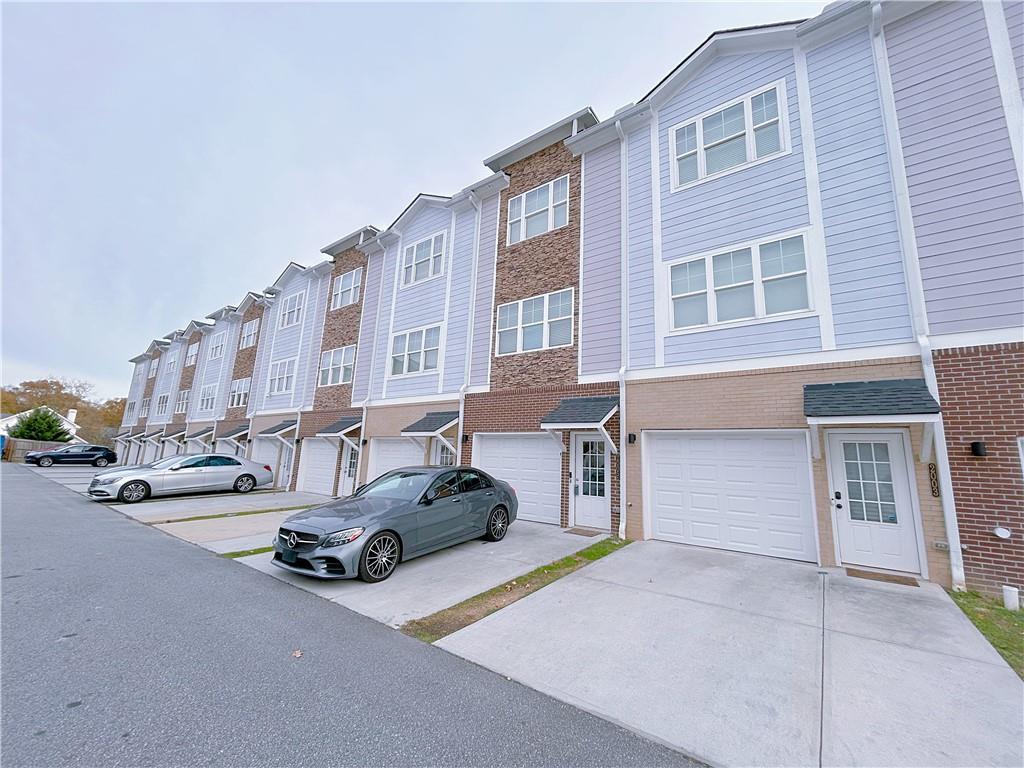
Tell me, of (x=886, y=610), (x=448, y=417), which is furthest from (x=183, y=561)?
(x=886, y=610)

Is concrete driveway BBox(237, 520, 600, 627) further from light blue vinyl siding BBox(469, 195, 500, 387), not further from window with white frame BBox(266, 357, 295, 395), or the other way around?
window with white frame BBox(266, 357, 295, 395)

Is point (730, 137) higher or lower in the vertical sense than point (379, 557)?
higher

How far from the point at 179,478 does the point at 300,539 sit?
1234 centimetres

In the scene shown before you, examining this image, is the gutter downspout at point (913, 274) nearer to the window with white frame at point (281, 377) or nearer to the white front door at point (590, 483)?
the white front door at point (590, 483)

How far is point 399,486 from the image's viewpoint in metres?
7.76

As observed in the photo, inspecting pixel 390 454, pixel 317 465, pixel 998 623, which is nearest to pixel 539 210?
pixel 390 454

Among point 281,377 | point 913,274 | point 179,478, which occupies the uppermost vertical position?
point 281,377

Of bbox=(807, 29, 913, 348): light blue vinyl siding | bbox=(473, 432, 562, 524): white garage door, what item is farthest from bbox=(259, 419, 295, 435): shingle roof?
bbox=(807, 29, 913, 348): light blue vinyl siding

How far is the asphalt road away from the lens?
2799 millimetres

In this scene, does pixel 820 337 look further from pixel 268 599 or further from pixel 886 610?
pixel 268 599

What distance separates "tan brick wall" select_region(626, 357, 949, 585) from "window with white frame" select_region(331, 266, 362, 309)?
13026mm

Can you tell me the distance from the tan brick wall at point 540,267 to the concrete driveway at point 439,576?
404 cm

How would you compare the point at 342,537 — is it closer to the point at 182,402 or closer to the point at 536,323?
the point at 536,323

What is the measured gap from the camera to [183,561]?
7.22 m
